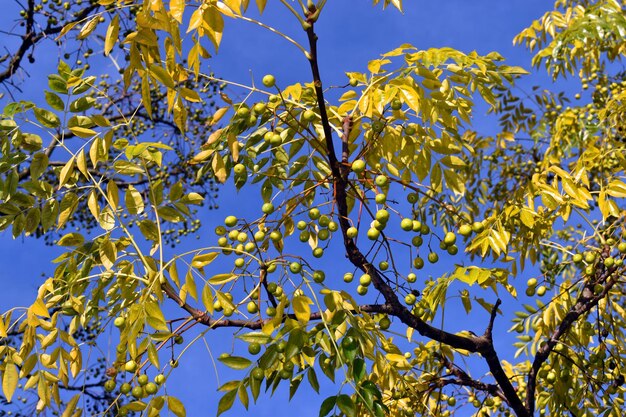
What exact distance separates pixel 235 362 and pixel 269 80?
1090mm

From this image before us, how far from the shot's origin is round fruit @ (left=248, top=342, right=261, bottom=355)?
2596 mm

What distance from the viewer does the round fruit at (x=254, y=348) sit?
2596mm

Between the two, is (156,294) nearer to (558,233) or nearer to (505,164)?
(505,164)

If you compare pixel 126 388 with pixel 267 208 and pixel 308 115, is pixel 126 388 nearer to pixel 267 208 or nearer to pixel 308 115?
pixel 267 208

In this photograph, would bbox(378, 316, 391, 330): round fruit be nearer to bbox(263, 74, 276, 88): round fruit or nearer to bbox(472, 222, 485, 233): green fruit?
bbox(472, 222, 485, 233): green fruit

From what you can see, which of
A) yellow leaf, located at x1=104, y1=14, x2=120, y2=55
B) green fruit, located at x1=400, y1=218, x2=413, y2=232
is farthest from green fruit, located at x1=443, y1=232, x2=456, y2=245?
yellow leaf, located at x1=104, y1=14, x2=120, y2=55

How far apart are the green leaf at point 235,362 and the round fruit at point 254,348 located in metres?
0.04

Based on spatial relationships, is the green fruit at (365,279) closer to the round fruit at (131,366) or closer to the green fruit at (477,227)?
the green fruit at (477,227)

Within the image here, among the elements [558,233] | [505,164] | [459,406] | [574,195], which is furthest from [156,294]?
[558,233]

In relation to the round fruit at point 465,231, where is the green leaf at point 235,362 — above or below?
below

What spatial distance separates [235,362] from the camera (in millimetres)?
2600

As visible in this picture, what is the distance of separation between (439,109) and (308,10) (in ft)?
2.71

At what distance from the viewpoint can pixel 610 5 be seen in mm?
6023

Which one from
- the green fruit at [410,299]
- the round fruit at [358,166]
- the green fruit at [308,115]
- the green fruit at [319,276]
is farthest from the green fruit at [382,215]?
the green fruit at [308,115]
